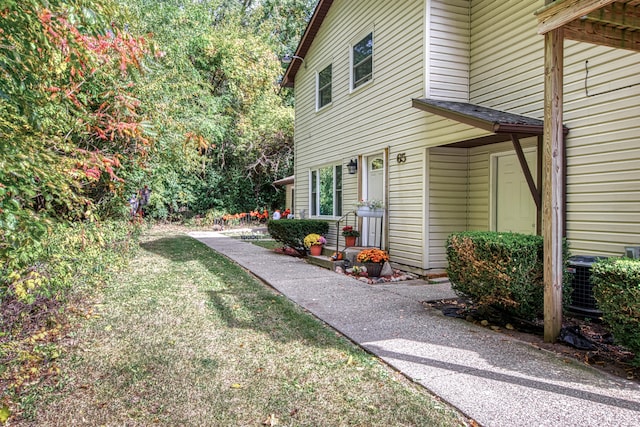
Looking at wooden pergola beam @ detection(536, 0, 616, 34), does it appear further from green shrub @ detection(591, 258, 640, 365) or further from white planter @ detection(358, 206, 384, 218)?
white planter @ detection(358, 206, 384, 218)

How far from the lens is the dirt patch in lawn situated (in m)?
3.31

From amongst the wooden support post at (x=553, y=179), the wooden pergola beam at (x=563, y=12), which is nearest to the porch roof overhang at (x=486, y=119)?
the wooden support post at (x=553, y=179)

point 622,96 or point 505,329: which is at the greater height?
point 622,96

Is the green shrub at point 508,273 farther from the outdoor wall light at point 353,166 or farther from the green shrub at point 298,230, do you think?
the green shrub at point 298,230

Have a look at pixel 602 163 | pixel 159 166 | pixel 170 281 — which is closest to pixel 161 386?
pixel 170 281

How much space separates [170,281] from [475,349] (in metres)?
4.81

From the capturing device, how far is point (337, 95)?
1026 centimetres

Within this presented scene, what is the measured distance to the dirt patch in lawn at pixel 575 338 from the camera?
3.31m

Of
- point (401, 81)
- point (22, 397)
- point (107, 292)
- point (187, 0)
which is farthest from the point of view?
point (187, 0)

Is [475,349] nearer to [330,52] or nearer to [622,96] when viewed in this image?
[622,96]

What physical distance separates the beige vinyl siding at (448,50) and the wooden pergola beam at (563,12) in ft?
10.6

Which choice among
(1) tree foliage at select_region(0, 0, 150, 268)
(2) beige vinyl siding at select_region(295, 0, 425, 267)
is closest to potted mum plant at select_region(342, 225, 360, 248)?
(2) beige vinyl siding at select_region(295, 0, 425, 267)

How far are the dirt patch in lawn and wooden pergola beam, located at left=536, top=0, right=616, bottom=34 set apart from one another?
9.03 feet

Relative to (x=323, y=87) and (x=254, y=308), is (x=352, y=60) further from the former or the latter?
(x=254, y=308)
